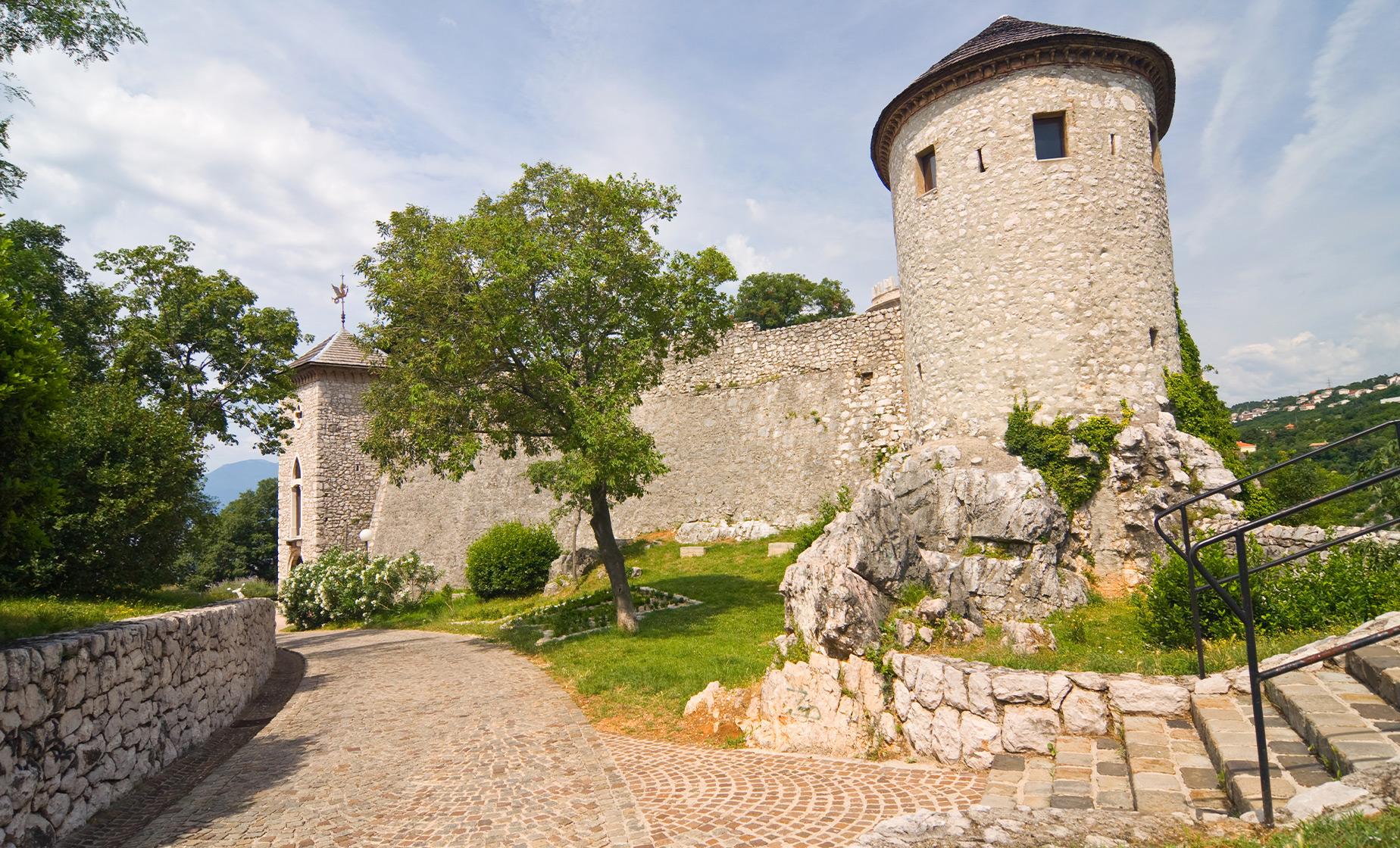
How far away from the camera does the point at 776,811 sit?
19.9ft

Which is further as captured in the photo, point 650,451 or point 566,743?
point 650,451

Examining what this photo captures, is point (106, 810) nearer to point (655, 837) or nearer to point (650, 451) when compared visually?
point (655, 837)

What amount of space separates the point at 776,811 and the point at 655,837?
103cm

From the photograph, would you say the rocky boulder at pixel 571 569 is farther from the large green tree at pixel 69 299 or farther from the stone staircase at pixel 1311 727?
the stone staircase at pixel 1311 727

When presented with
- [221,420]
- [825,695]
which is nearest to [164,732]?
[825,695]

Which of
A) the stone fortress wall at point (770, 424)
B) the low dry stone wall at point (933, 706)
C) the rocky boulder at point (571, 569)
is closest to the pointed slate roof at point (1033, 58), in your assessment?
the stone fortress wall at point (770, 424)

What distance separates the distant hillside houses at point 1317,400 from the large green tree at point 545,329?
47206mm

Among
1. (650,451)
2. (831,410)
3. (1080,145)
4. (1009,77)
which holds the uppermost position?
(1009,77)

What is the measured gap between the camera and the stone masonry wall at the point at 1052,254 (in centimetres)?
1291

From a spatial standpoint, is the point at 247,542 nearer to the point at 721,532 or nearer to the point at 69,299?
the point at 69,299

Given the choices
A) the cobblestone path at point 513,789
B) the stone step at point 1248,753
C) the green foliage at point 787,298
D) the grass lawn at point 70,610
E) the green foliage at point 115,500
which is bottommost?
the cobblestone path at point 513,789

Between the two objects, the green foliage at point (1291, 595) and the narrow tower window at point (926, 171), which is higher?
the narrow tower window at point (926, 171)

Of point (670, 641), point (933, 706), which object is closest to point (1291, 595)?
point (933, 706)

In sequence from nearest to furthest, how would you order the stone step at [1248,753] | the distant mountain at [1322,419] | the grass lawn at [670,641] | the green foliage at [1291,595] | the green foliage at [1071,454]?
1. the stone step at [1248,753]
2. the green foliage at [1291,595]
3. the grass lawn at [670,641]
4. the green foliage at [1071,454]
5. the distant mountain at [1322,419]
